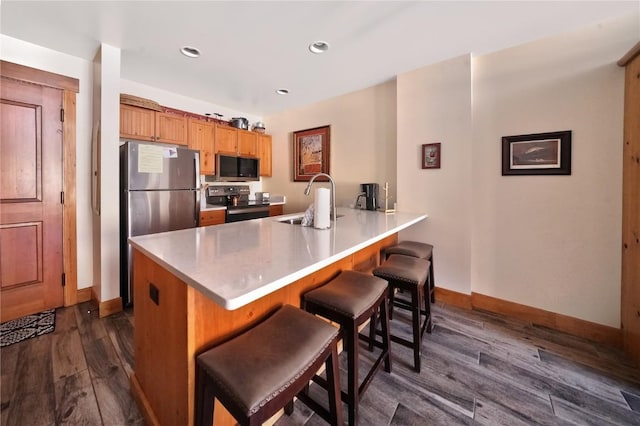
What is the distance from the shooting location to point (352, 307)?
1210 millimetres

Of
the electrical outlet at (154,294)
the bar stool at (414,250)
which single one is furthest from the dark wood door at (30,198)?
the bar stool at (414,250)

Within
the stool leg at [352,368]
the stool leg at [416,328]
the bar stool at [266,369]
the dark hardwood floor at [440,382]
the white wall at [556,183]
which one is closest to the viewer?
the bar stool at [266,369]

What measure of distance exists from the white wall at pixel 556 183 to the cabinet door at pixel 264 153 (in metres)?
3.13

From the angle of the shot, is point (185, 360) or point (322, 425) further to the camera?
point (322, 425)

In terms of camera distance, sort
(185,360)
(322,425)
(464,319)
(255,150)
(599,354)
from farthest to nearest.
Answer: (255,150), (464,319), (599,354), (322,425), (185,360)

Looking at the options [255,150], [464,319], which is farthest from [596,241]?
[255,150]

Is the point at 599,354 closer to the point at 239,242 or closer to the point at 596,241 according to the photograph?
the point at 596,241

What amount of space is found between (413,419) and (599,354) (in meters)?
1.63

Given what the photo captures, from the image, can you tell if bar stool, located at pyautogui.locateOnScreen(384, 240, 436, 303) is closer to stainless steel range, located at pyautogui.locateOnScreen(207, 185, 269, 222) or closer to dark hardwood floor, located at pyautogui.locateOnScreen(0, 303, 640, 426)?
dark hardwood floor, located at pyautogui.locateOnScreen(0, 303, 640, 426)

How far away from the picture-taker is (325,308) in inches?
50.1

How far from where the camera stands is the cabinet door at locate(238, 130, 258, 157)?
13.0 feet

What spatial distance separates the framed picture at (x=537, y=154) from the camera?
6.71 feet

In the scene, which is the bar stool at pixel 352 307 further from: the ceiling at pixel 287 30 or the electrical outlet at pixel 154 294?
the ceiling at pixel 287 30

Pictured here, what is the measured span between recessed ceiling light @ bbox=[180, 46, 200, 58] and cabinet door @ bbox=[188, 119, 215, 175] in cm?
110
